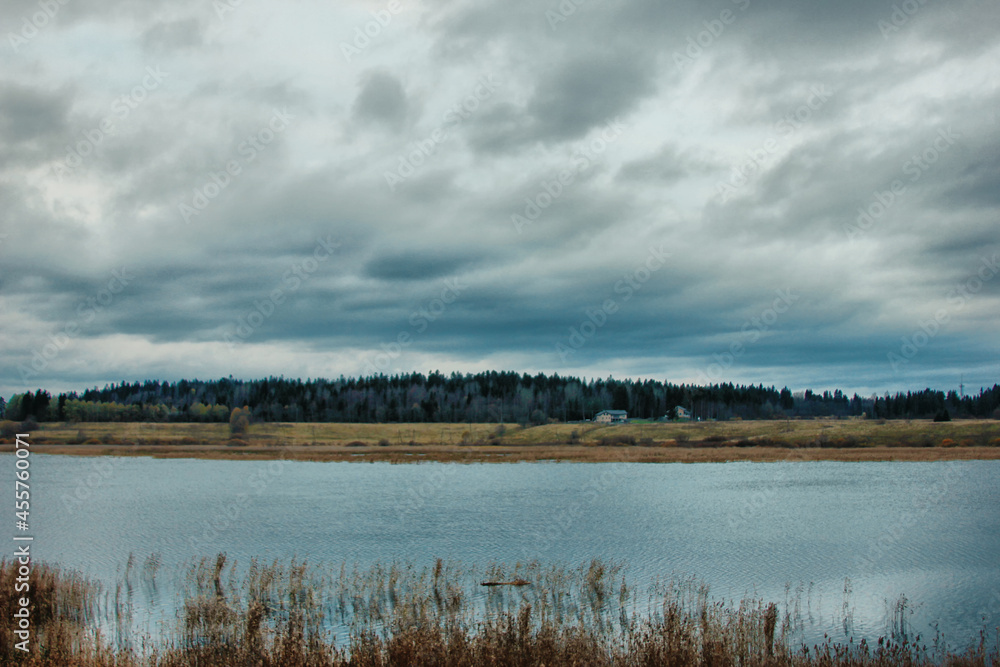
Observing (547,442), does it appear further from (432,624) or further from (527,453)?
(432,624)

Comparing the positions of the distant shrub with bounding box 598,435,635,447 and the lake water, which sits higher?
the lake water

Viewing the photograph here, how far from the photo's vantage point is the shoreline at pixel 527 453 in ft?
320

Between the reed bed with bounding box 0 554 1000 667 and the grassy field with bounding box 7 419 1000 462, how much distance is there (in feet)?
242

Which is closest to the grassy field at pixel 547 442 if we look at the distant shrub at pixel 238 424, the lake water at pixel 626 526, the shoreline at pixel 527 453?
the shoreline at pixel 527 453

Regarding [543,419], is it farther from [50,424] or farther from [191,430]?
[50,424]

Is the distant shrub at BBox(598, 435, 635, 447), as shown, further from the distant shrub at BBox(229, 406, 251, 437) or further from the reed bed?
the reed bed

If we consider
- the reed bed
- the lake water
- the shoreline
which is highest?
the reed bed

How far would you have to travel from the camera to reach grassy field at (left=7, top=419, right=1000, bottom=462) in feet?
344

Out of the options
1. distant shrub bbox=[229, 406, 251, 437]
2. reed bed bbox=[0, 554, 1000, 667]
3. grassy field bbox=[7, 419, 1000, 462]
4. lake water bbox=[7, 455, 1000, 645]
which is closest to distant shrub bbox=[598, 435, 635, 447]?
grassy field bbox=[7, 419, 1000, 462]

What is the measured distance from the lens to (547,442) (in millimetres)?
138000

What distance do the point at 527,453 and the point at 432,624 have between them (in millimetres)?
92963

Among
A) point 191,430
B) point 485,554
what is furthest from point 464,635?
point 191,430

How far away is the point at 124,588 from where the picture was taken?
27031 millimetres

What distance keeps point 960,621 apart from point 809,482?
4768 cm
